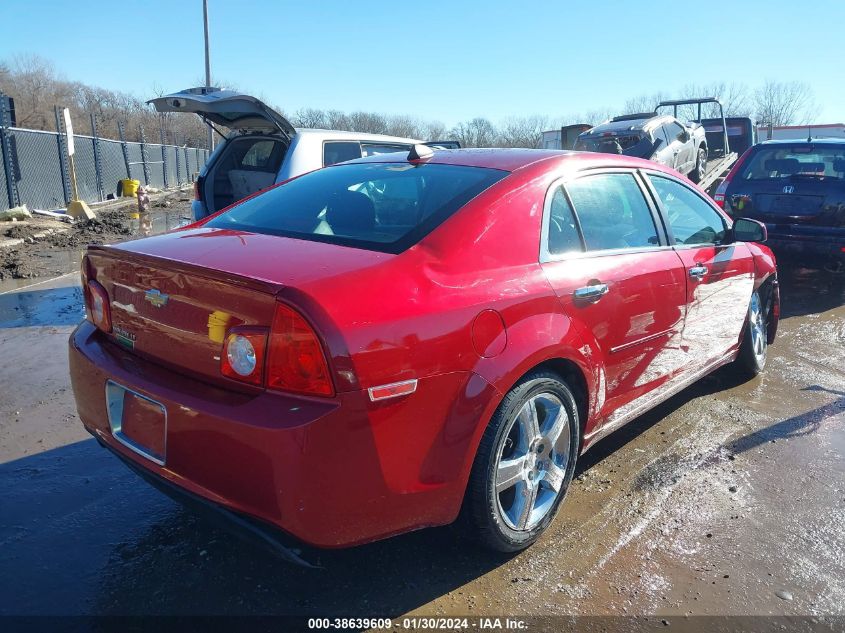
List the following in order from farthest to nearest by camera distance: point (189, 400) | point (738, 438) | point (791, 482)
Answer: point (738, 438), point (791, 482), point (189, 400)

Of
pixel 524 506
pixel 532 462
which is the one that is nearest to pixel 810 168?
pixel 532 462

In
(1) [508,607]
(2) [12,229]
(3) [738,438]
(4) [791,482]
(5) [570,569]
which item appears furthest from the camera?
(2) [12,229]

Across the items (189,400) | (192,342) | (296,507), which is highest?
(192,342)

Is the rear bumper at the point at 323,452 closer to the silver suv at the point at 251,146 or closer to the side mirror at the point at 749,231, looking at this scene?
the side mirror at the point at 749,231

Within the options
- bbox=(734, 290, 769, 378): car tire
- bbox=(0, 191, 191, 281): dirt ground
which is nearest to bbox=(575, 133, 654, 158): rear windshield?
bbox=(734, 290, 769, 378): car tire

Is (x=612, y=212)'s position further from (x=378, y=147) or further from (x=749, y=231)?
(x=378, y=147)

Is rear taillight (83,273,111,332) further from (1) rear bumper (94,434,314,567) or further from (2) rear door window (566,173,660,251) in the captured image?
(2) rear door window (566,173,660,251)

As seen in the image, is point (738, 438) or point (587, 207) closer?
point (587, 207)

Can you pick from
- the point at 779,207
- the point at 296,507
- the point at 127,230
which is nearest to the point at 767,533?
the point at 296,507

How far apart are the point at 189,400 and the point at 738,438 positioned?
10.7ft

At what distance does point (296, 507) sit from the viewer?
6.59 ft

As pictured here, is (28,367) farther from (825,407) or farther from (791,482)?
(825,407)

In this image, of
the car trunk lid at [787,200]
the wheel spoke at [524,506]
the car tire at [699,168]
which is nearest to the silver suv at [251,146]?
A: the car trunk lid at [787,200]

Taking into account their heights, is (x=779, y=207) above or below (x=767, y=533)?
above
